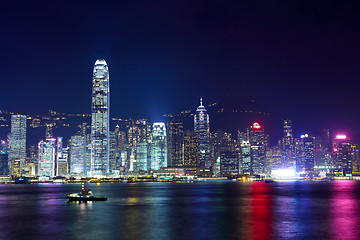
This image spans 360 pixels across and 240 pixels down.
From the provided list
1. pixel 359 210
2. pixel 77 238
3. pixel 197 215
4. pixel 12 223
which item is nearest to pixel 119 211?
pixel 197 215

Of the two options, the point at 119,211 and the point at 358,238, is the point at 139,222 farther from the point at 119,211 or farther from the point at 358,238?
the point at 358,238

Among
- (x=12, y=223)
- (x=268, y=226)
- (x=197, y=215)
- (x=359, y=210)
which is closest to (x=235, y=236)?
(x=268, y=226)

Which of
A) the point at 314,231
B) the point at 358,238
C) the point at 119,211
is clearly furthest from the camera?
the point at 119,211

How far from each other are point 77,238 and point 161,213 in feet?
99.9

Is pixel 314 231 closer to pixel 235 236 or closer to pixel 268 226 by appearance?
pixel 268 226

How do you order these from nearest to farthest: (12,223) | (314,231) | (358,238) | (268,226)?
(358,238), (314,231), (268,226), (12,223)

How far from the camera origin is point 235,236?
56.7 m

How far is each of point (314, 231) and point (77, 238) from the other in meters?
30.7

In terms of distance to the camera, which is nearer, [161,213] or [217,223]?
[217,223]

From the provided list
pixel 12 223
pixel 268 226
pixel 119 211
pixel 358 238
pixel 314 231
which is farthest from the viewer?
pixel 119 211

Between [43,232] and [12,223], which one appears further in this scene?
[12,223]

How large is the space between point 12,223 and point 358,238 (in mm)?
48997

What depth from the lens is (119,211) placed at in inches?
3452

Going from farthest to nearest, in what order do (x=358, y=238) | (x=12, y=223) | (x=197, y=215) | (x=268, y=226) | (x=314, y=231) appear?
1. (x=197, y=215)
2. (x=12, y=223)
3. (x=268, y=226)
4. (x=314, y=231)
5. (x=358, y=238)
